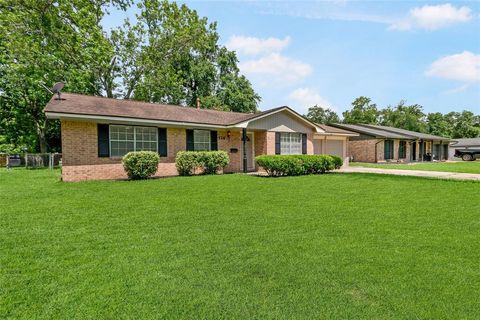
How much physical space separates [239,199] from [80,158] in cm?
748

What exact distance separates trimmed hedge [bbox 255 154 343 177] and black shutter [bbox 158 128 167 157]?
175 inches

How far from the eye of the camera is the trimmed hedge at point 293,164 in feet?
42.7

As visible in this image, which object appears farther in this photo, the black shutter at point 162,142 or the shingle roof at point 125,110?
the black shutter at point 162,142

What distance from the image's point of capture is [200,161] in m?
13.8

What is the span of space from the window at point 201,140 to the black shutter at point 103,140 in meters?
4.09

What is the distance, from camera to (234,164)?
16.2 m

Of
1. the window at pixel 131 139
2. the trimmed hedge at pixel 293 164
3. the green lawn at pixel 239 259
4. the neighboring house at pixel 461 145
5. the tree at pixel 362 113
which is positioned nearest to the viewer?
the green lawn at pixel 239 259

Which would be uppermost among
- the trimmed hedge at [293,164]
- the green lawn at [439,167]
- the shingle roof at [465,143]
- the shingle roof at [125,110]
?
the shingle roof at [125,110]

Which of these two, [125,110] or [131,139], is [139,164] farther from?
[125,110]

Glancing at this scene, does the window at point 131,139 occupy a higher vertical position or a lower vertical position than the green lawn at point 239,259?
higher

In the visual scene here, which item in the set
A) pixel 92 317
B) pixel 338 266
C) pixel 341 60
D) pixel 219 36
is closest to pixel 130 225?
pixel 92 317

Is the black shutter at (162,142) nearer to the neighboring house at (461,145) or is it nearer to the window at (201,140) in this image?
the window at (201,140)

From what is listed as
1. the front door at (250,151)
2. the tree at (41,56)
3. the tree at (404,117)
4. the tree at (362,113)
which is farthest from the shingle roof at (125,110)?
the tree at (404,117)

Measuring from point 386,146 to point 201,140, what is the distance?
798 inches
